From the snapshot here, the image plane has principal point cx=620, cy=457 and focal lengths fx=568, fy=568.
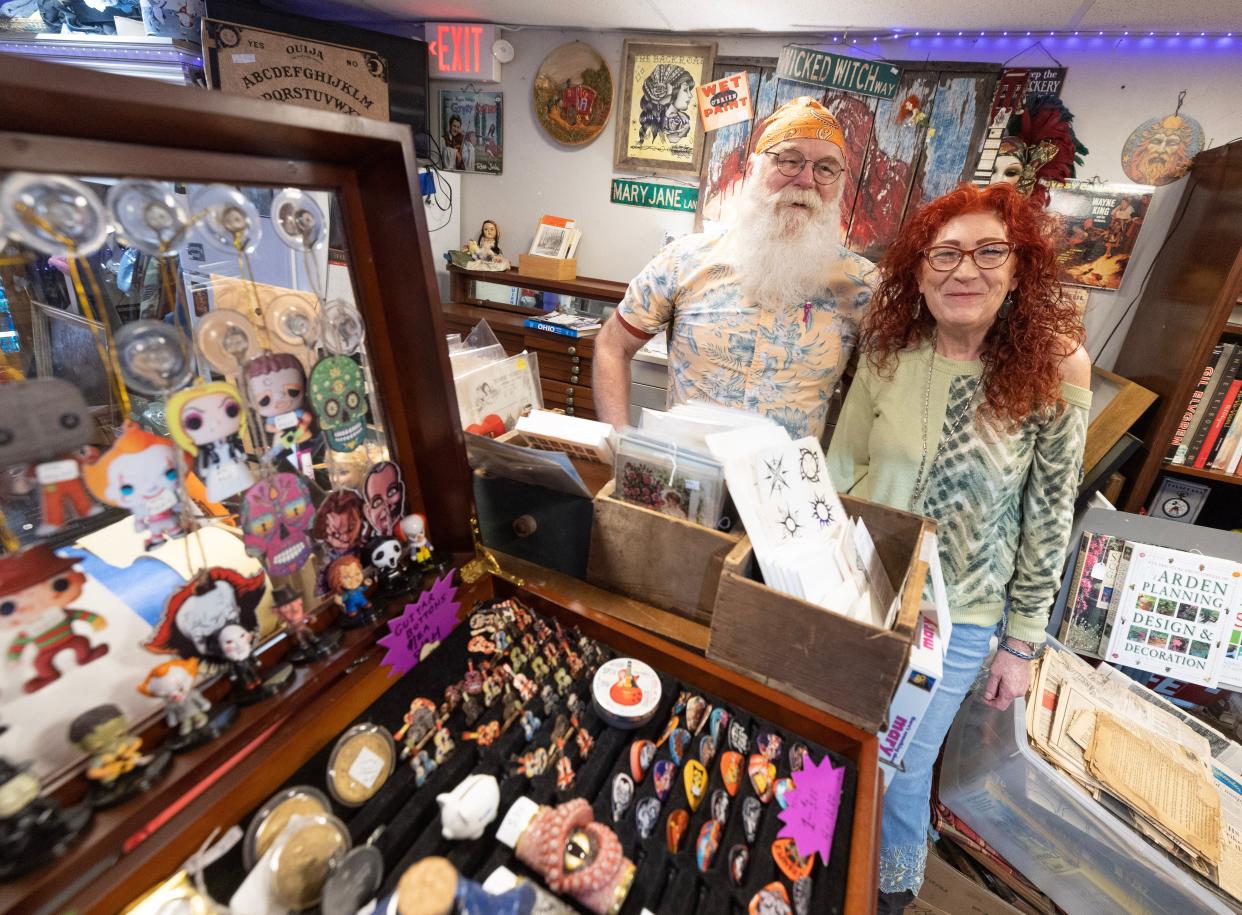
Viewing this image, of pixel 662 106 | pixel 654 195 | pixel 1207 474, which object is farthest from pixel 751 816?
pixel 662 106

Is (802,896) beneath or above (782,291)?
beneath

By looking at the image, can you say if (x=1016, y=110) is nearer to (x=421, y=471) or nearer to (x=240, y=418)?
(x=421, y=471)

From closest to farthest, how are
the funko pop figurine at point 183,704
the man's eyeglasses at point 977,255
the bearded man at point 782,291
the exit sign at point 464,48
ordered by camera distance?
1. the funko pop figurine at point 183,704
2. the man's eyeglasses at point 977,255
3. the bearded man at point 782,291
4. the exit sign at point 464,48

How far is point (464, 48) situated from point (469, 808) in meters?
3.98

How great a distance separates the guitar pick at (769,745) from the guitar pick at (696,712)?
77 millimetres

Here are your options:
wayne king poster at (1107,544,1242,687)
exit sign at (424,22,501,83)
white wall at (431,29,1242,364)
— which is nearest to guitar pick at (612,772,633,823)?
wayne king poster at (1107,544,1242,687)

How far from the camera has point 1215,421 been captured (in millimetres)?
2152

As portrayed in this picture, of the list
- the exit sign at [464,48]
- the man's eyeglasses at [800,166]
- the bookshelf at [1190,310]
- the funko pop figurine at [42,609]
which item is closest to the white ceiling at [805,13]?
the exit sign at [464,48]

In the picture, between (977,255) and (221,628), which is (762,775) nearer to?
(221,628)

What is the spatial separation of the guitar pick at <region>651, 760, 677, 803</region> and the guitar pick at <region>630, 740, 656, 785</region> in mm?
11

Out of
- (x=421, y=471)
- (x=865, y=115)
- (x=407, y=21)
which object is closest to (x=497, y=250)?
(x=407, y=21)

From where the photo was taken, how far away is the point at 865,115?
286cm

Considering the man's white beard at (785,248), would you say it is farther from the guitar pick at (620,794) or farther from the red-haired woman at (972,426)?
the guitar pick at (620,794)

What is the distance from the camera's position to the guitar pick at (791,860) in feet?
2.05
